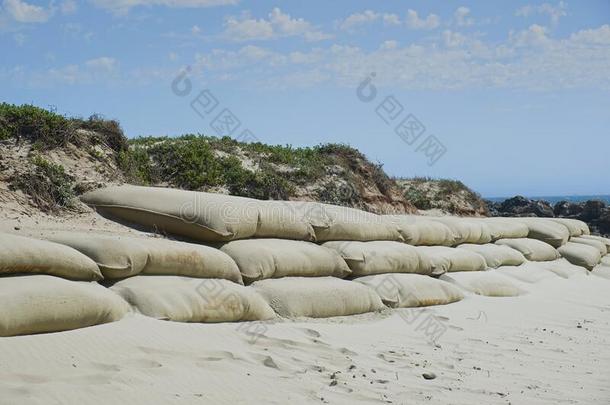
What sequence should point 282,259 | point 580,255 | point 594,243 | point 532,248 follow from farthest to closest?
1. point 594,243
2. point 580,255
3. point 532,248
4. point 282,259

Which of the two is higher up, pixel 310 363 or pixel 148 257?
pixel 148 257

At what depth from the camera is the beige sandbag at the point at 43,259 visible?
4.36 metres

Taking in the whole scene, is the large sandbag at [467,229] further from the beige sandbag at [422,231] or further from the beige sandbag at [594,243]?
the beige sandbag at [594,243]

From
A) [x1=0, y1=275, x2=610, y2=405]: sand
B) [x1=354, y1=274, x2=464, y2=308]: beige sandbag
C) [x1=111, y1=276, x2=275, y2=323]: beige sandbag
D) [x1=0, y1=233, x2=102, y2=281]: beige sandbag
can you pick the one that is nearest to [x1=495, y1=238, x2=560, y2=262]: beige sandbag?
[x1=354, y1=274, x2=464, y2=308]: beige sandbag

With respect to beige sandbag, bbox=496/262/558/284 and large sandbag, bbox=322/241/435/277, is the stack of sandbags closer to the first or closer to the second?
large sandbag, bbox=322/241/435/277

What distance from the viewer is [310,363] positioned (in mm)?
4531

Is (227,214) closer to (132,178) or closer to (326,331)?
(326,331)

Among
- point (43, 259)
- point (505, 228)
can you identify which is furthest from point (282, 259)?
point (505, 228)

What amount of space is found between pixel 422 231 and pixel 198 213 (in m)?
3.45

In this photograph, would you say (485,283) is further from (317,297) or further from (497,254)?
(317,297)

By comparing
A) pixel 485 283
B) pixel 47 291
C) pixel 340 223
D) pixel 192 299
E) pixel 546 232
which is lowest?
pixel 485 283

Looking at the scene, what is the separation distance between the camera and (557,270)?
1084 cm

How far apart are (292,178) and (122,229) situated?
5.22m

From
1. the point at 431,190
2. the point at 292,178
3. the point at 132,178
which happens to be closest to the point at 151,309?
the point at 132,178
